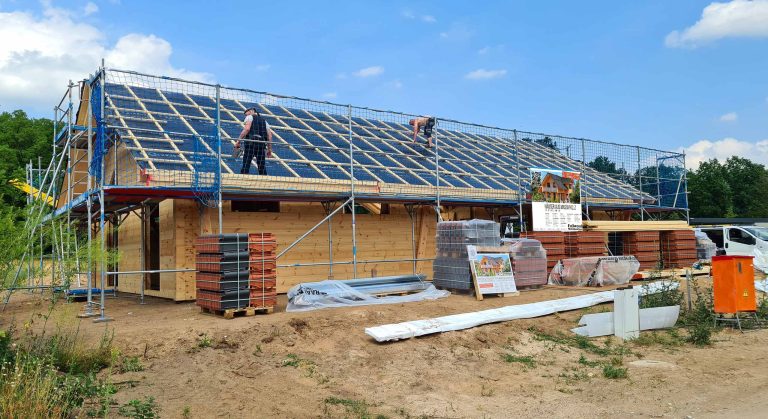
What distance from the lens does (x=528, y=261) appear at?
49.4 feet

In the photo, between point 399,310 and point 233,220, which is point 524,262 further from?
point 233,220

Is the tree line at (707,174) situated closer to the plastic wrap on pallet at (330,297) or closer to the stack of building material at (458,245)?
the stack of building material at (458,245)

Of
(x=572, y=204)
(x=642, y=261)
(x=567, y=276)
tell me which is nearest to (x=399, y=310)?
(x=567, y=276)

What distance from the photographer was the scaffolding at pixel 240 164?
12594 millimetres

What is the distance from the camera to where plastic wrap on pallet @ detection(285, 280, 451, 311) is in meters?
11.9

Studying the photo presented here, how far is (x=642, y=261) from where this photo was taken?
18516 mm

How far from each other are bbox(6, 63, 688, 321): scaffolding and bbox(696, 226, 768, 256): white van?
9.05ft

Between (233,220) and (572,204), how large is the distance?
10.4 meters

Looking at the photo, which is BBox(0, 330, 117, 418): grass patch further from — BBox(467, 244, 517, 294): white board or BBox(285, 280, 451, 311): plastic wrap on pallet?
BBox(467, 244, 517, 294): white board

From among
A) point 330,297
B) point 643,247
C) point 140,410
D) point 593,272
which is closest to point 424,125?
point 593,272

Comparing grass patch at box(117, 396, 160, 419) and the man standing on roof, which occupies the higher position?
the man standing on roof


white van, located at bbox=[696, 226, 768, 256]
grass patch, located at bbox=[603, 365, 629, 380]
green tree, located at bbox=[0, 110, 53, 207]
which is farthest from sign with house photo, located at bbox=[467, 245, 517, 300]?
green tree, located at bbox=[0, 110, 53, 207]

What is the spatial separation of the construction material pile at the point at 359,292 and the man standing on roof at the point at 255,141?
335 cm

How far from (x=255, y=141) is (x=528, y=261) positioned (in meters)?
7.63
